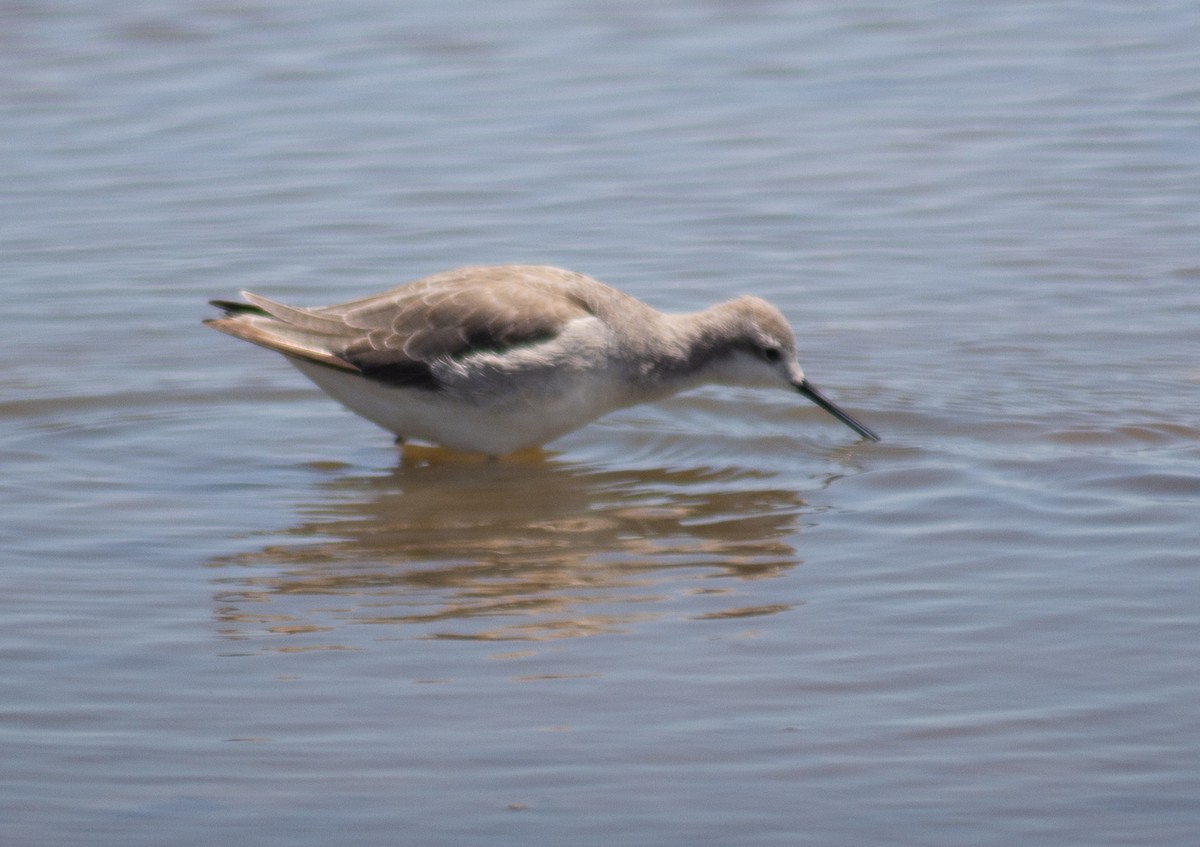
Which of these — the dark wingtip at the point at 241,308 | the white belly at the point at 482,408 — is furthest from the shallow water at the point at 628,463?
the dark wingtip at the point at 241,308

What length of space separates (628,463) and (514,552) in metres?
1.23

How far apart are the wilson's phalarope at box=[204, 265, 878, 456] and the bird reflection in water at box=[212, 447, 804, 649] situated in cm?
26

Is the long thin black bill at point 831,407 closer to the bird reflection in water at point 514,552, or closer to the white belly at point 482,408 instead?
the bird reflection in water at point 514,552

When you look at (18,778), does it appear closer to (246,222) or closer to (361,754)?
(361,754)

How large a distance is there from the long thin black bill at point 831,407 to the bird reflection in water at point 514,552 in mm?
536

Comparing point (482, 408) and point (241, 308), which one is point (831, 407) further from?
point (241, 308)

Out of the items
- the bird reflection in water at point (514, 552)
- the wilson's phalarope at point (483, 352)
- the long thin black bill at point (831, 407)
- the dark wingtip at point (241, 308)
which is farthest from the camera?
the long thin black bill at point (831, 407)

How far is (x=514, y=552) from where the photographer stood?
655 centimetres

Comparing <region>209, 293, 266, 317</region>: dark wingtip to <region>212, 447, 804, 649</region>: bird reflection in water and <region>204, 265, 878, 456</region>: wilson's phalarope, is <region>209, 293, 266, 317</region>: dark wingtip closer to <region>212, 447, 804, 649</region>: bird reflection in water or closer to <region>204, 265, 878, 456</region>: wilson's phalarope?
<region>204, 265, 878, 456</region>: wilson's phalarope

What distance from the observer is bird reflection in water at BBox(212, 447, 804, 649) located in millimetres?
5816

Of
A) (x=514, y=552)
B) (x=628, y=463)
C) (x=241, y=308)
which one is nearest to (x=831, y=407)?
(x=628, y=463)

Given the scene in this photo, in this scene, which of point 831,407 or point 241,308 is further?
point 831,407

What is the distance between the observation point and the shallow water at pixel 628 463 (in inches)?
183

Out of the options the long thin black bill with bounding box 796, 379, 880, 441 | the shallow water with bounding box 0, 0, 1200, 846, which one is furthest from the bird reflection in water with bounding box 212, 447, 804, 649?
the long thin black bill with bounding box 796, 379, 880, 441
